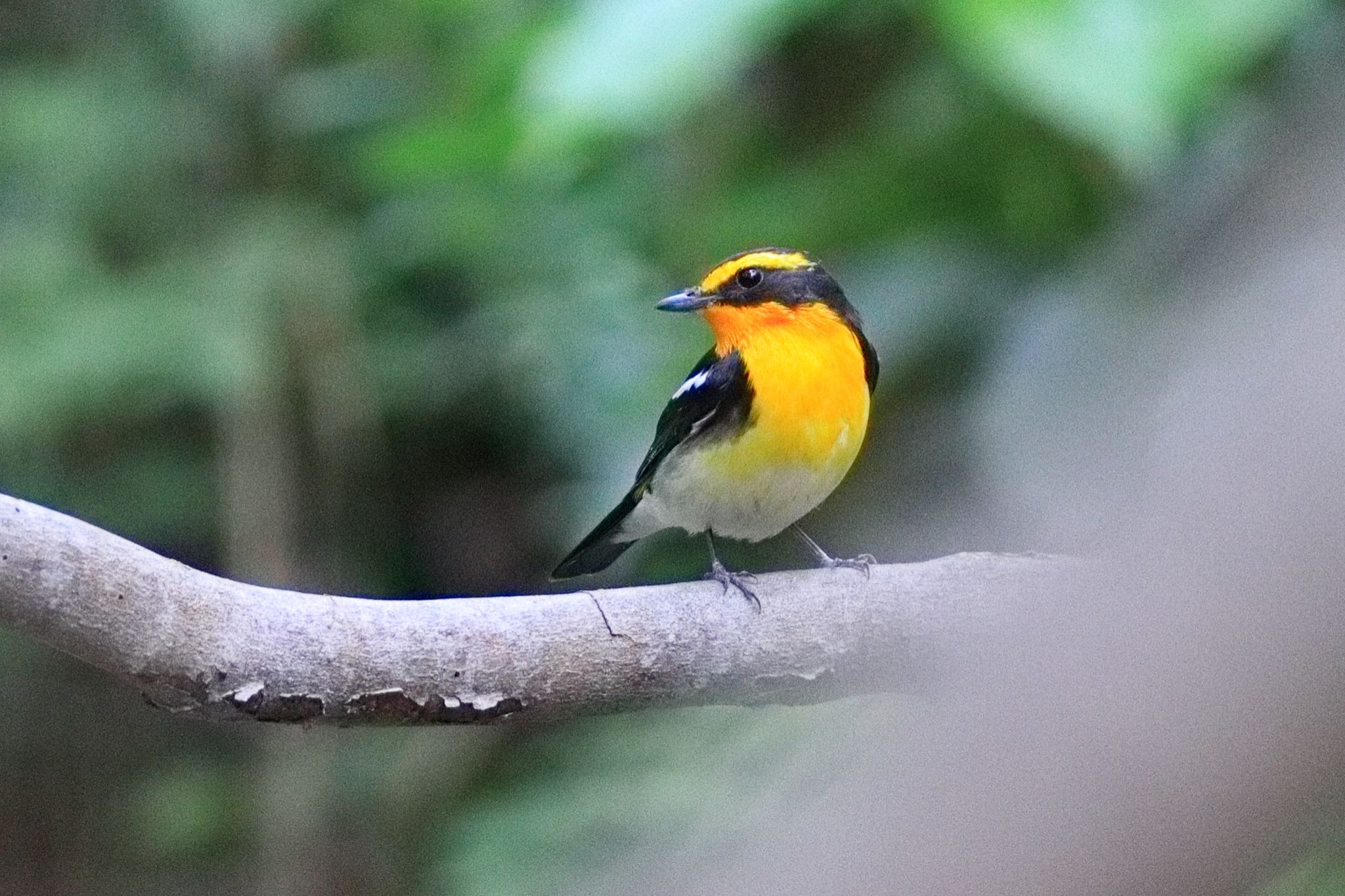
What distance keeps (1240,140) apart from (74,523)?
343 cm

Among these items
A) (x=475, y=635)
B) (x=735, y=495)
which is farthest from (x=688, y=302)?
(x=475, y=635)

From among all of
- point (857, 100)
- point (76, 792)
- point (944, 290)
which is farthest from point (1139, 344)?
point (76, 792)

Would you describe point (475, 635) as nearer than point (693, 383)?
Yes

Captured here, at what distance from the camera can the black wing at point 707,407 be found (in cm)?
361

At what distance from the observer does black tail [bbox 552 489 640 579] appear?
401 centimetres

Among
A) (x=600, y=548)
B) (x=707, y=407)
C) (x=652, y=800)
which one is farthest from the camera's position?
(x=652, y=800)

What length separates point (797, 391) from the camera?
3.55 meters

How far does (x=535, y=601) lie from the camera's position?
2697 millimetres

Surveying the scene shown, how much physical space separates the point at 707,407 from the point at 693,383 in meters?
0.12

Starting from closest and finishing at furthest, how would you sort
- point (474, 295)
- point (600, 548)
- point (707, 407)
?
point (707, 407) < point (600, 548) < point (474, 295)

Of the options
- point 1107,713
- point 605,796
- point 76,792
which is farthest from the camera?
point 76,792

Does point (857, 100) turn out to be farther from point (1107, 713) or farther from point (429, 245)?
point (1107, 713)

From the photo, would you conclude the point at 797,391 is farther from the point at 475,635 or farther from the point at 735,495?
the point at 475,635

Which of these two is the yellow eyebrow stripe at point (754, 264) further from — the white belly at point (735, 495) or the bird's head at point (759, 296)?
the white belly at point (735, 495)
